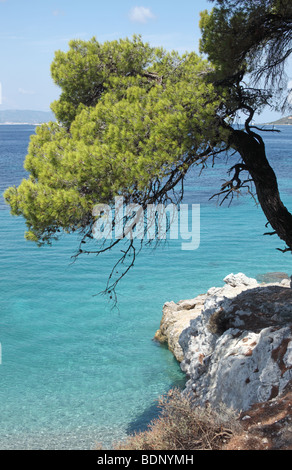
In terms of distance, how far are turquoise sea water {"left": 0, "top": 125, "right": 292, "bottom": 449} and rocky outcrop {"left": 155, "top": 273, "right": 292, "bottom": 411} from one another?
6.15 feet

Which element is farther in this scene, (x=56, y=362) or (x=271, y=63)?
(x=56, y=362)

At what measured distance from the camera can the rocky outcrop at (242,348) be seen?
6.72m

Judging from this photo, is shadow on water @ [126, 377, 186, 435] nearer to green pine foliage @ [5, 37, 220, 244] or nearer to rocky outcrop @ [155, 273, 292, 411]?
rocky outcrop @ [155, 273, 292, 411]

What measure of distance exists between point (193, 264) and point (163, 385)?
1026 centimetres

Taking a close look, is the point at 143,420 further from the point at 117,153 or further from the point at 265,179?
the point at 117,153

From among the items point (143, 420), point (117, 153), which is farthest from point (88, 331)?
point (117, 153)

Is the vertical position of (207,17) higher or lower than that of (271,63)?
higher

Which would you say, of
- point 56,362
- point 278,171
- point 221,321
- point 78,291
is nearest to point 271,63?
point 221,321

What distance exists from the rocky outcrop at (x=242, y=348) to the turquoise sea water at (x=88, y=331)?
187cm

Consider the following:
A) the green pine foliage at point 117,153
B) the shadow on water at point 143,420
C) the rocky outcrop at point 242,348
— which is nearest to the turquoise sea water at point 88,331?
the shadow on water at point 143,420

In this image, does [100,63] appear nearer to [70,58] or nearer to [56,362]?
[70,58]

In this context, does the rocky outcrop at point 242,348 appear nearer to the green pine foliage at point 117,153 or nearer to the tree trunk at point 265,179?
the tree trunk at point 265,179

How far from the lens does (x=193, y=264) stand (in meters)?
20.8

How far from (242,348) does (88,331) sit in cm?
790
